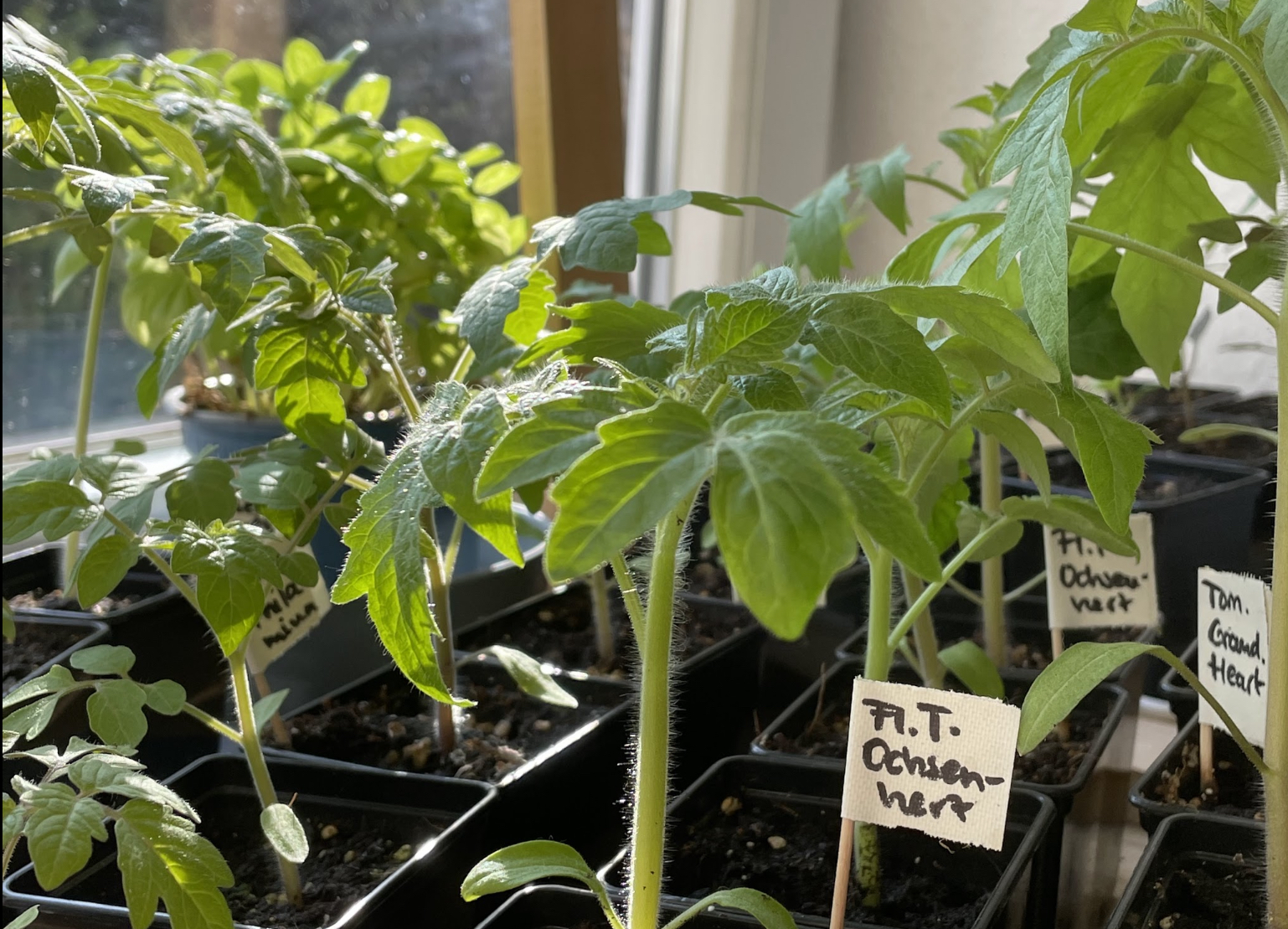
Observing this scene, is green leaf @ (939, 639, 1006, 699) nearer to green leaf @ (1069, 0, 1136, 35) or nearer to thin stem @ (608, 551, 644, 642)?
thin stem @ (608, 551, 644, 642)

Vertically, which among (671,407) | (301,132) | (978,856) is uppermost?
(301,132)

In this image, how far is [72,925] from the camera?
0.62 m

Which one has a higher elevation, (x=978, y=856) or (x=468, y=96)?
(x=468, y=96)

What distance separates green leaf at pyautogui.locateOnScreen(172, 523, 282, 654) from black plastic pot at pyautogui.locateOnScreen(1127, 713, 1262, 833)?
0.57 metres

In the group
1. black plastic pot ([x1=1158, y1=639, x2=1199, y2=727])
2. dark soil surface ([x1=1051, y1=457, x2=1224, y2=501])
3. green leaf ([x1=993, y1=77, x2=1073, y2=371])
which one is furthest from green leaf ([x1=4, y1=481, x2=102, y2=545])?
dark soil surface ([x1=1051, y1=457, x2=1224, y2=501])

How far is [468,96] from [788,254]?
0.77 m

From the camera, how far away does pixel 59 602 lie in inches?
38.8

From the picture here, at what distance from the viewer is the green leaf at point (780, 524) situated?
1.05 ft

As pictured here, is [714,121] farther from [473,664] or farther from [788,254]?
[473,664]

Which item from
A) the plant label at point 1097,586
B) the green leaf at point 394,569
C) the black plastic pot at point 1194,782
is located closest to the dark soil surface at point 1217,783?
the black plastic pot at point 1194,782

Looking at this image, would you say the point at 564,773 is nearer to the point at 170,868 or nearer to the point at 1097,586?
the point at 170,868

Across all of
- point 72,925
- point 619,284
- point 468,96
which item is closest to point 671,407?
point 72,925

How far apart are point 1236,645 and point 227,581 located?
0.62 meters

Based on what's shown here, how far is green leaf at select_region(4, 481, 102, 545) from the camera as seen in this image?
0.63m
